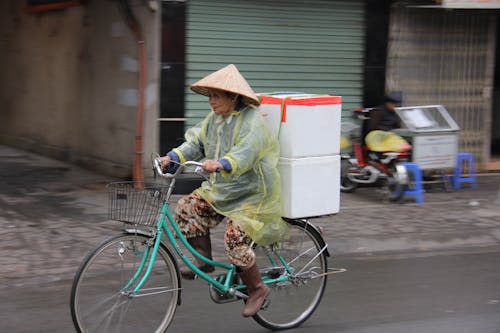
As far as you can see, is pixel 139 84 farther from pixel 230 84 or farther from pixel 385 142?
pixel 230 84

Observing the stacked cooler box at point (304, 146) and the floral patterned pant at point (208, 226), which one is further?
the stacked cooler box at point (304, 146)

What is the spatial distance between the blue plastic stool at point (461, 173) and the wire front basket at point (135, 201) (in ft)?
22.5

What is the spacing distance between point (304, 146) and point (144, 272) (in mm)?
1262

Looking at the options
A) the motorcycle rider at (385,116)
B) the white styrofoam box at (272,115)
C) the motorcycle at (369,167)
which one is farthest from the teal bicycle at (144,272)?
the motorcycle rider at (385,116)

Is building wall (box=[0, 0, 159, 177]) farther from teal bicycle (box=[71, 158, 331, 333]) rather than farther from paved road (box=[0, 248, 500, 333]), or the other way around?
teal bicycle (box=[71, 158, 331, 333])

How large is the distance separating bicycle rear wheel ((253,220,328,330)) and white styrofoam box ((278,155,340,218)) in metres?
0.17

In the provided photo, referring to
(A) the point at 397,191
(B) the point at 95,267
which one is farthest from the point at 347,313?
(A) the point at 397,191

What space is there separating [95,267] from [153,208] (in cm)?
45

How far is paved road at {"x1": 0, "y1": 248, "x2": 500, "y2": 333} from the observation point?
4.89 meters

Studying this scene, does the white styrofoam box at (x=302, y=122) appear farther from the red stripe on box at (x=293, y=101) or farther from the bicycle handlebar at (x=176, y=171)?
the bicycle handlebar at (x=176, y=171)

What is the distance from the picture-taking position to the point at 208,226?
14.8 ft

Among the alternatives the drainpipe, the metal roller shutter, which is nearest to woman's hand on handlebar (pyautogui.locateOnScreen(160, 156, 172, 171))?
the drainpipe

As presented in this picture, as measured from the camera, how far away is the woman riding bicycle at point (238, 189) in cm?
431

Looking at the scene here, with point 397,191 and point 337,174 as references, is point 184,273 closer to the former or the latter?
point 337,174
